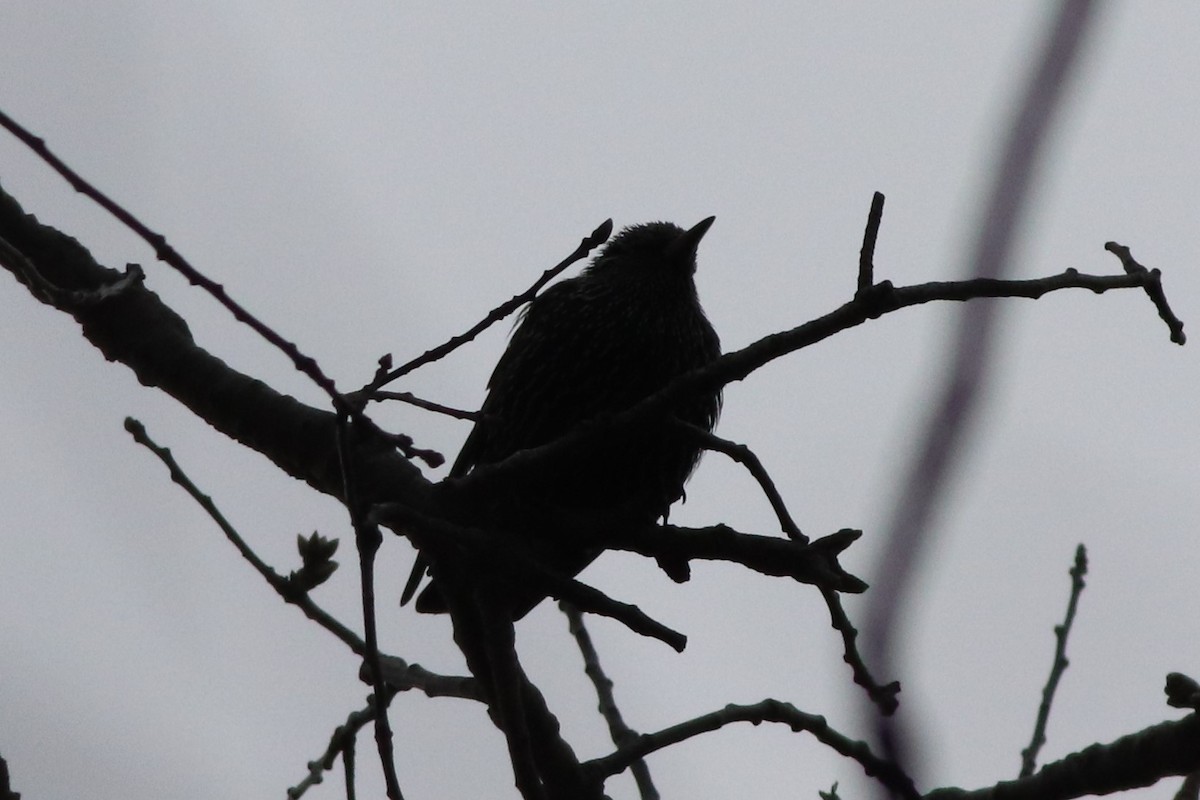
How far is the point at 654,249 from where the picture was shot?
5625 millimetres

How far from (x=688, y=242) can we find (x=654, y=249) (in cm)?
16

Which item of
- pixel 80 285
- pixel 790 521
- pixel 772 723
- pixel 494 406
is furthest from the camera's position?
pixel 494 406

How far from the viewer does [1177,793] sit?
2504mm

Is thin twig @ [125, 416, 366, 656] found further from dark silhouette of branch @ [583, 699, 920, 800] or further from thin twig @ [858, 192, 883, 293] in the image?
thin twig @ [858, 192, 883, 293]

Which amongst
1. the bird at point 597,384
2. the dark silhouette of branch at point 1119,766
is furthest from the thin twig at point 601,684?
the dark silhouette of branch at point 1119,766

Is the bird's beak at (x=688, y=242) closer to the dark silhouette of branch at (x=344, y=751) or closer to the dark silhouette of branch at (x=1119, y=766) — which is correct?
the dark silhouette of branch at (x=344, y=751)

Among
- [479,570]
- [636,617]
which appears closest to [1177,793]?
[636,617]

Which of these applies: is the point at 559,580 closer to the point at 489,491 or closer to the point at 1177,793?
the point at 489,491

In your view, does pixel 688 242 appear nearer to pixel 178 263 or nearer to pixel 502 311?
pixel 502 311

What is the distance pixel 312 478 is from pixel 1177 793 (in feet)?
6.42

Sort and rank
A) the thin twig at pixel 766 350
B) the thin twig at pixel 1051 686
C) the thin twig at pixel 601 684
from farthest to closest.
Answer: the thin twig at pixel 601 684, the thin twig at pixel 1051 686, the thin twig at pixel 766 350

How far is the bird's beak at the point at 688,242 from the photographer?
5520 mm

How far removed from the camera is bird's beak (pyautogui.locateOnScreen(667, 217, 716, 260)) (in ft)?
18.1

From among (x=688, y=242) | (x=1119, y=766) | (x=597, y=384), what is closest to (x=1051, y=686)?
(x=1119, y=766)
